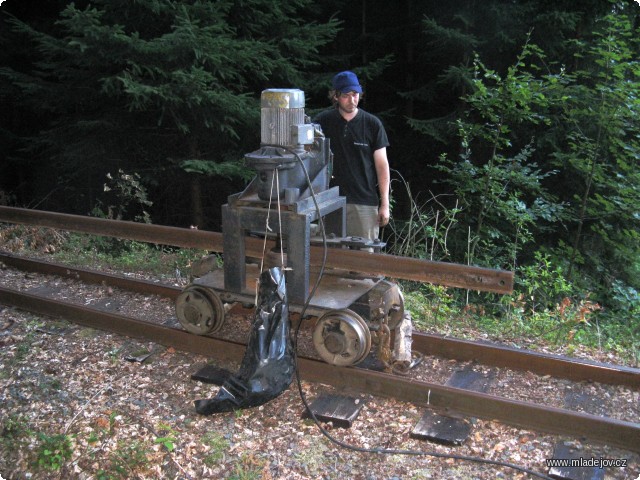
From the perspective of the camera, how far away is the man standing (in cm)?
584

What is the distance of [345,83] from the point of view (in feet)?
18.1

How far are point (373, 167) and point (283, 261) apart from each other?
178 cm

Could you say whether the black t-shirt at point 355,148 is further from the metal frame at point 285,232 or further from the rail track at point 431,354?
the rail track at point 431,354

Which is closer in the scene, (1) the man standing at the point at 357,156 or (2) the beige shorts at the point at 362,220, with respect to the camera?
(1) the man standing at the point at 357,156

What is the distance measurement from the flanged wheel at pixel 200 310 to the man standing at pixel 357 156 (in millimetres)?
1713

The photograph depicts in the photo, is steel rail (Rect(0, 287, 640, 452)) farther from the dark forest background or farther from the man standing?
the dark forest background

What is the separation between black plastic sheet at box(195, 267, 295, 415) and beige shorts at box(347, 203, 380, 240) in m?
1.79

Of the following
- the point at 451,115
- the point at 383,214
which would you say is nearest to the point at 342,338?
the point at 383,214

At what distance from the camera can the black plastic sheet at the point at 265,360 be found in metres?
4.26

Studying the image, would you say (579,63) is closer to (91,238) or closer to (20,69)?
(91,238)

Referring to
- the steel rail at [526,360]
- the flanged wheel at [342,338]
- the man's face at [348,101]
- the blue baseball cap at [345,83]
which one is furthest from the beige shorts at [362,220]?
the flanged wheel at [342,338]

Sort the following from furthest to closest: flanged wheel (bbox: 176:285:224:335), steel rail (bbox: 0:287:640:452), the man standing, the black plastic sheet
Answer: the man standing
flanged wheel (bbox: 176:285:224:335)
the black plastic sheet
steel rail (bbox: 0:287:640:452)

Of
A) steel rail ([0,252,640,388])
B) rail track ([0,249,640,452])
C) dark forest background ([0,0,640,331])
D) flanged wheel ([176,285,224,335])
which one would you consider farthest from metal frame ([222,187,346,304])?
dark forest background ([0,0,640,331])

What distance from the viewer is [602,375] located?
4.51 m
